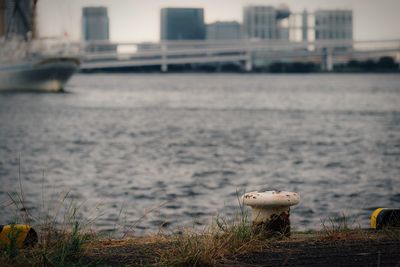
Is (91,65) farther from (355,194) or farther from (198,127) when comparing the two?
(355,194)

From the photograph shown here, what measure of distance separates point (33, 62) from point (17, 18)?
12809 mm

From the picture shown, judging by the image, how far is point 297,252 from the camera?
5.82 m

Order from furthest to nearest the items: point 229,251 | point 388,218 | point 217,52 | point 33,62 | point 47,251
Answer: point 217,52
point 33,62
point 388,218
point 229,251
point 47,251

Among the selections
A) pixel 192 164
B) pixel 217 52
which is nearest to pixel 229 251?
pixel 192 164

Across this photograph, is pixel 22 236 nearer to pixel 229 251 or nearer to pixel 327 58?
pixel 229 251

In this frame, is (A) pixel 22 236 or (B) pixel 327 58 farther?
(B) pixel 327 58

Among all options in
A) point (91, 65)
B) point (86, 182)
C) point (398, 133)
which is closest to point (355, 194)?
point (86, 182)

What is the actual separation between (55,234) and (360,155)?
64.1ft

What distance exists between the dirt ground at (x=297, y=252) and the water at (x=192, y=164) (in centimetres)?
80

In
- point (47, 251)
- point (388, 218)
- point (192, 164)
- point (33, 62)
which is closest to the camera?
point (47, 251)

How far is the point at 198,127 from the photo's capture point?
1463 inches

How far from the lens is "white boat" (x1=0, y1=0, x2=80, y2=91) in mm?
85312

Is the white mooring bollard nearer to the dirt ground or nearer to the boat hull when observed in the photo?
the dirt ground

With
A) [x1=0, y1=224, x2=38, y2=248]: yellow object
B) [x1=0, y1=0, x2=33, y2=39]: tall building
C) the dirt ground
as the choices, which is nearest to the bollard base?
the dirt ground
